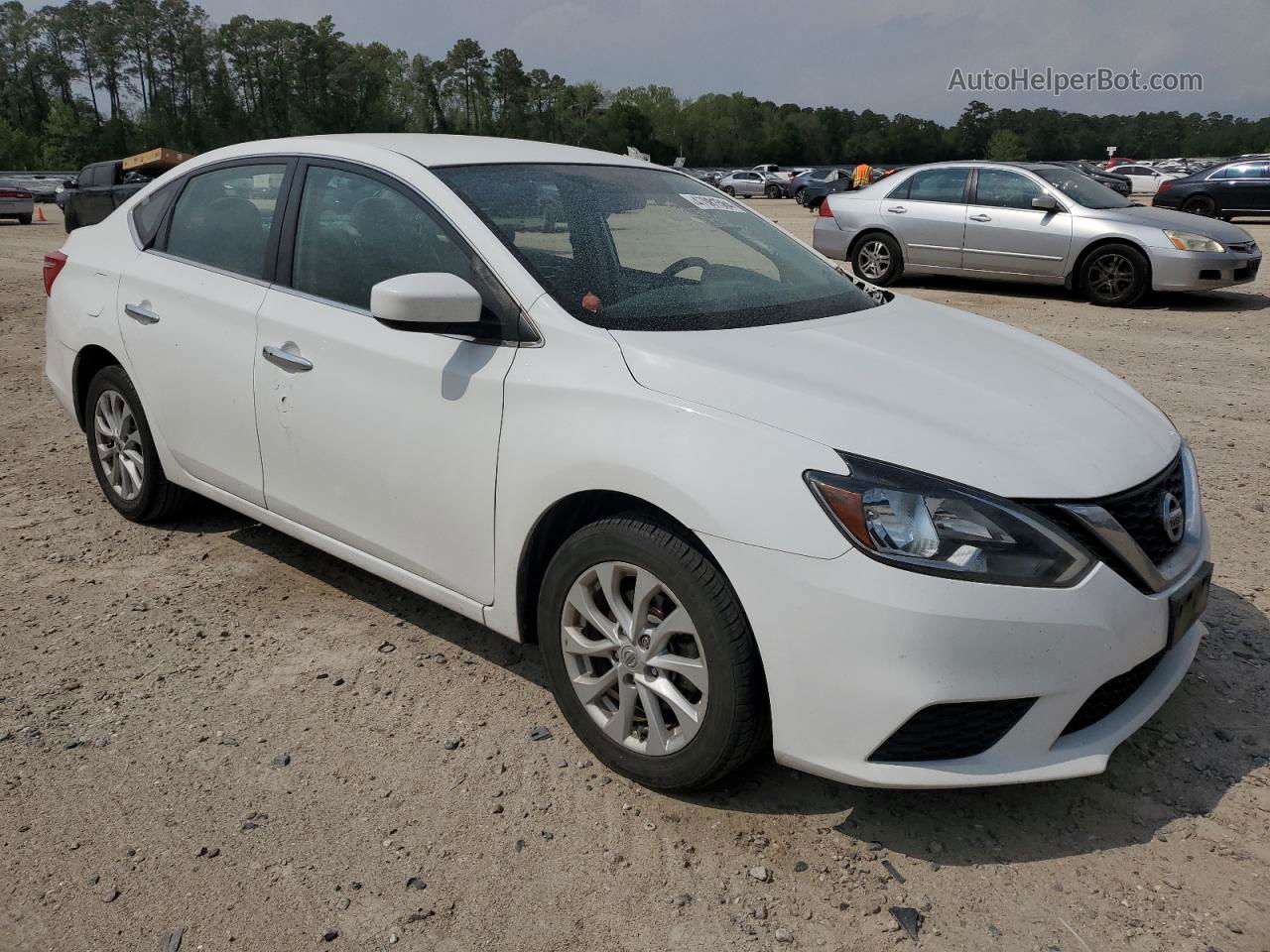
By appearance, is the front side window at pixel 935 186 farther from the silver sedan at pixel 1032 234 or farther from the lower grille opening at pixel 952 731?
the lower grille opening at pixel 952 731

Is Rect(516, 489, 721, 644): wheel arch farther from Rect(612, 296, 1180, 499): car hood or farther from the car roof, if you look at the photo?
the car roof

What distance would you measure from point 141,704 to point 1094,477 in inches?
110

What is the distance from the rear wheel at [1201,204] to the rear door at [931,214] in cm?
1409

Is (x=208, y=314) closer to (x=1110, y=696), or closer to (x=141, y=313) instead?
(x=141, y=313)

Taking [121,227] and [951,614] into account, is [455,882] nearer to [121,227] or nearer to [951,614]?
[951,614]

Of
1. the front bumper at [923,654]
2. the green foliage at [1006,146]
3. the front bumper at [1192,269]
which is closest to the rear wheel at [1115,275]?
the front bumper at [1192,269]

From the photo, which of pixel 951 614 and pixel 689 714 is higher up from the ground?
pixel 951 614

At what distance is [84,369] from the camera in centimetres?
463

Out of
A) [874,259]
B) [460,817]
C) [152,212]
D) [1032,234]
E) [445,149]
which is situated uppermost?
[445,149]

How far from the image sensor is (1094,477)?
2.46 metres

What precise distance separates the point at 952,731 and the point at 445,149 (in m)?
2.46

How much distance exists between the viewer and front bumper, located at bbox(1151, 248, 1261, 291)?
34.6ft

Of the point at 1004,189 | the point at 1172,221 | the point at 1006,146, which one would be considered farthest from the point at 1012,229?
the point at 1006,146

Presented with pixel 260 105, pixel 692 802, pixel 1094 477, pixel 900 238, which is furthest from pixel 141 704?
pixel 260 105
